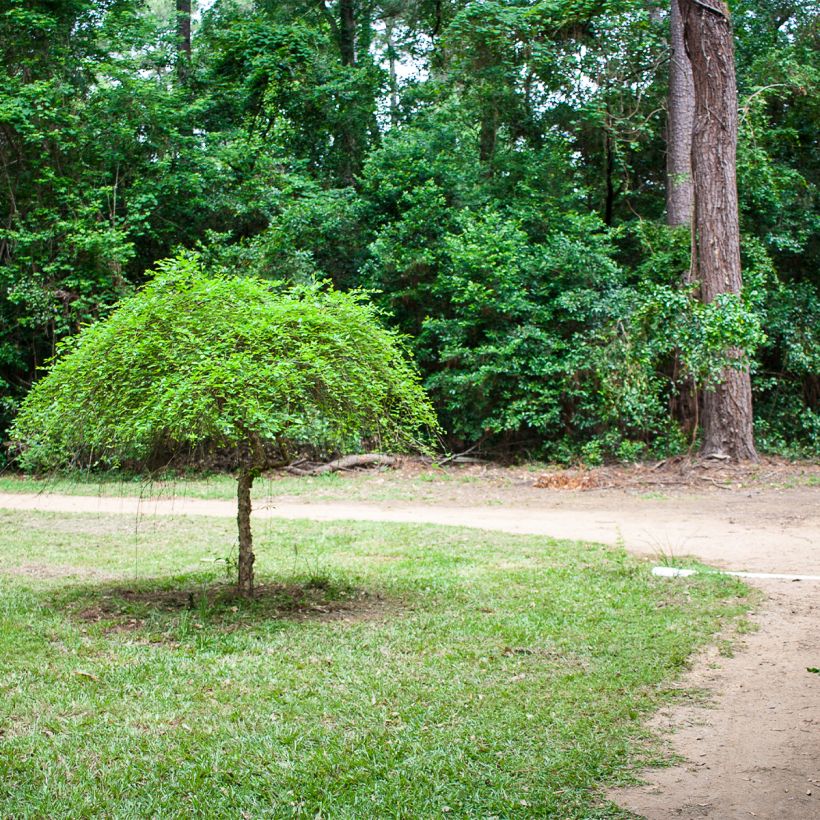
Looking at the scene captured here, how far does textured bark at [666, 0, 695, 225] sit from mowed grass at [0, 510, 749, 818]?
11476mm

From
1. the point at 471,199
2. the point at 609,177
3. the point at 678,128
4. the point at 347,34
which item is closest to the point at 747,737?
the point at 471,199

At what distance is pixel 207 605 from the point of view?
688cm

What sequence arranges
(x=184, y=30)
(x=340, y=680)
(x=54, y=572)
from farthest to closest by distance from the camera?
(x=184, y=30) → (x=54, y=572) → (x=340, y=680)

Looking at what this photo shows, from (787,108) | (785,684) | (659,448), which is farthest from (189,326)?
(787,108)

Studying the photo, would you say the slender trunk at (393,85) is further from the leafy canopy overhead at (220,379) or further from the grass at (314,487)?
the leafy canopy overhead at (220,379)

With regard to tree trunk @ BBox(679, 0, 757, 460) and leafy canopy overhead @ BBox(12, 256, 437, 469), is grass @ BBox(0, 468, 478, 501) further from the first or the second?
leafy canopy overhead @ BBox(12, 256, 437, 469)

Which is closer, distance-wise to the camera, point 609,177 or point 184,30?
point 609,177

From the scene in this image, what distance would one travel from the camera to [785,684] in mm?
5250

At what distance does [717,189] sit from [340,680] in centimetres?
1272

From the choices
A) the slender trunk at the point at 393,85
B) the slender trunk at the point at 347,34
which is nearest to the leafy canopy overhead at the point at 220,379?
the slender trunk at the point at 393,85

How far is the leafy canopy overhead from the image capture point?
19.8 ft

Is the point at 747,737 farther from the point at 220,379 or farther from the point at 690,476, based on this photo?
the point at 690,476

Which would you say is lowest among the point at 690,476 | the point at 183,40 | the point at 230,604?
the point at 230,604

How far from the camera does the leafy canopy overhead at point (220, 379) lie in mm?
6039
